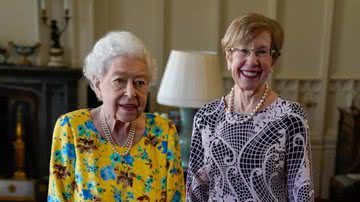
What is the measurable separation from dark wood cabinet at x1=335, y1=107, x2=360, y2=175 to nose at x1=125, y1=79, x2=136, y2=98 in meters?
2.50

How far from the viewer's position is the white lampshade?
2309mm

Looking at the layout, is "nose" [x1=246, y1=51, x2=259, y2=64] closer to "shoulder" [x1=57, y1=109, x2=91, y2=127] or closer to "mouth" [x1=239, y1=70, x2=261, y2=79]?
"mouth" [x1=239, y1=70, x2=261, y2=79]

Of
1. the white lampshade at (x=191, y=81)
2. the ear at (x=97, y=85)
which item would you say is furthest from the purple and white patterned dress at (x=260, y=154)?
the white lampshade at (x=191, y=81)

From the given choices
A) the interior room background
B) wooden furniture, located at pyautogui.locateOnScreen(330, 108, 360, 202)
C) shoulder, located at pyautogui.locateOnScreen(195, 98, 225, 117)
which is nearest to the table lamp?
shoulder, located at pyautogui.locateOnScreen(195, 98, 225, 117)

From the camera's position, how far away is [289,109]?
1.22 meters

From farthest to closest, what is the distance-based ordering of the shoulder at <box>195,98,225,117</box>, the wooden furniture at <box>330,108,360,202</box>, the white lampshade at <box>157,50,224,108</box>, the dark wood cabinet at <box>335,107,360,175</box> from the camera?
the dark wood cabinet at <box>335,107,360,175</box>
the wooden furniture at <box>330,108,360,202</box>
the white lampshade at <box>157,50,224,108</box>
the shoulder at <box>195,98,225,117</box>

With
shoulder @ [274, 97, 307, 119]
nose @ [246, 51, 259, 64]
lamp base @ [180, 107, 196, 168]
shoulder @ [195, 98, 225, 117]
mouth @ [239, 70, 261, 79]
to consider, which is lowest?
lamp base @ [180, 107, 196, 168]

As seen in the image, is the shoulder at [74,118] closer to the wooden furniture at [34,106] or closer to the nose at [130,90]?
the nose at [130,90]

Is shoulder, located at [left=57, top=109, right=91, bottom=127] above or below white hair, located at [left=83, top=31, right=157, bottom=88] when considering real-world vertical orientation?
below

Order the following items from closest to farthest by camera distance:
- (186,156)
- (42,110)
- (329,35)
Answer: (186,156), (42,110), (329,35)

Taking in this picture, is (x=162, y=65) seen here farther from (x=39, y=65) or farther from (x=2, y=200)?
(x=2, y=200)

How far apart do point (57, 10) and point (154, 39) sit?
2.59ft

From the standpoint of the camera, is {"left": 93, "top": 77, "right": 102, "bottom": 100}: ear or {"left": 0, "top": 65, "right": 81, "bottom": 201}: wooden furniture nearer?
{"left": 93, "top": 77, "right": 102, "bottom": 100}: ear

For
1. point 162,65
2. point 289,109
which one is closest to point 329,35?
point 162,65
